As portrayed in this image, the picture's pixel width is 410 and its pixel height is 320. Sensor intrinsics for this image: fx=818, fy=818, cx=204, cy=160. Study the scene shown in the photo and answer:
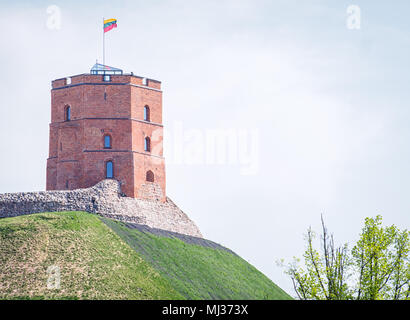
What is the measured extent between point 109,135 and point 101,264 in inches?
584

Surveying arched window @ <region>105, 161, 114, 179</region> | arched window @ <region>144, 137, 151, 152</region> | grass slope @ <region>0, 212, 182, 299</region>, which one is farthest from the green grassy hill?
arched window @ <region>144, 137, 151, 152</region>

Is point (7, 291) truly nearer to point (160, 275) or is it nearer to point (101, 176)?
point (160, 275)

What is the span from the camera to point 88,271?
149 ft

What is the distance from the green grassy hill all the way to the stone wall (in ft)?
6.33

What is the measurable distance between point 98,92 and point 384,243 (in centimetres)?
2657

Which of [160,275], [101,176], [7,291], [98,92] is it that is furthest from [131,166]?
[7,291]

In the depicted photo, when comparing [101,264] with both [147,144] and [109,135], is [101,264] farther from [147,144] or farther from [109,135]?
[147,144]

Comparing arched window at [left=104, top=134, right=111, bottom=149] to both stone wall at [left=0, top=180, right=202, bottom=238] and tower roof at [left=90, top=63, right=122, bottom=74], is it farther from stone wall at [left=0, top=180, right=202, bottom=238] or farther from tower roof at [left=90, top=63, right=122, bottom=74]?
tower roof at [left=90, top=63, right=122, bottom=74]

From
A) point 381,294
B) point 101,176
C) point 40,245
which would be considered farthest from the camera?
point 101,176

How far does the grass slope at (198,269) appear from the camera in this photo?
49.8m

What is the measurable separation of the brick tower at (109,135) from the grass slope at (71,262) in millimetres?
Answer: 7618

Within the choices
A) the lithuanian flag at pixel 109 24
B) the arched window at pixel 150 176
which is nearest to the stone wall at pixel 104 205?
the arched window at pixel 150 176

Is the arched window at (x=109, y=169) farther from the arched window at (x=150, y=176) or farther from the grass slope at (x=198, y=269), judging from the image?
the grass slope at (x=198, y=269)

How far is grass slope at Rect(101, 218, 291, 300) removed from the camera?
49844mm
